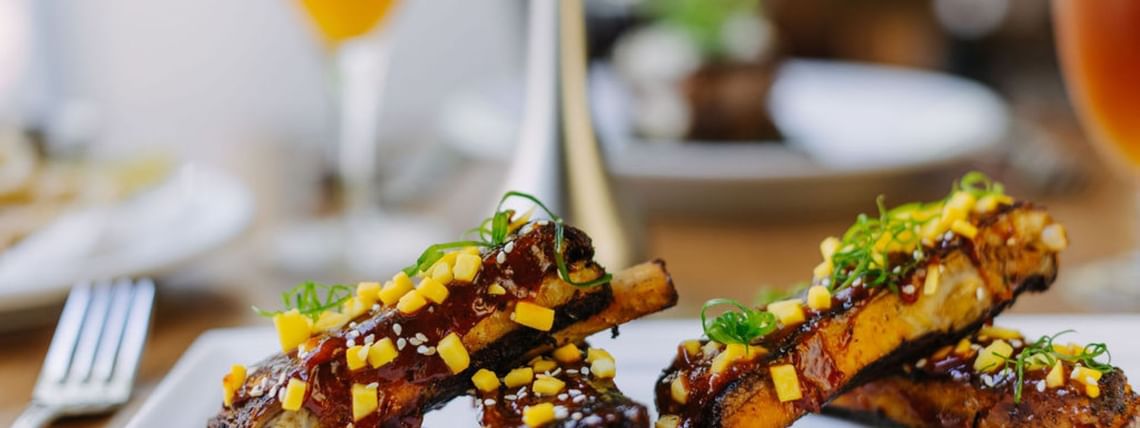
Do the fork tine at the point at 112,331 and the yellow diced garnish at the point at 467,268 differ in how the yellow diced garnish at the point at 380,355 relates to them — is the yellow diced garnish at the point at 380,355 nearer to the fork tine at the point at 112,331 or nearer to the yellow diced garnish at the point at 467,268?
the yellow diced garnish at the point at 467,268

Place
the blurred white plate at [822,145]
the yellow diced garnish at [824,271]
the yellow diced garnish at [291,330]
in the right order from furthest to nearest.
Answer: the blurred white plate at [822,145]
the yellow diced garnish at [824,271]
the yellow diced garnish at [291,330]

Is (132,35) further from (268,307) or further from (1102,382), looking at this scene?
(1102,382)

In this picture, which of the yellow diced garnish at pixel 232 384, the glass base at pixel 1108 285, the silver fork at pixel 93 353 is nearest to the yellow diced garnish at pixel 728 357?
the yellow diced garnish at pixel 232 384

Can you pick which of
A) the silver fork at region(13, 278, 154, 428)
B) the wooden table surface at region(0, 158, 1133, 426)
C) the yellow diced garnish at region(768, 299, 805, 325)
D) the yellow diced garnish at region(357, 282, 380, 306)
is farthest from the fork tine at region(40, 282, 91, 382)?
the yellow diced garnish at region(768, 299, 805, 325)

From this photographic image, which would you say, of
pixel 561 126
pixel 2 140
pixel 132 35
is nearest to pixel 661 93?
pixel 561 126

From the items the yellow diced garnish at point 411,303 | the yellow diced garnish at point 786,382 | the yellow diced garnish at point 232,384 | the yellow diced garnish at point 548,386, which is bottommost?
the yellow diced garnish at point 786,382

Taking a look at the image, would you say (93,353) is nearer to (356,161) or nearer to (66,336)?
Answer: (66,336)

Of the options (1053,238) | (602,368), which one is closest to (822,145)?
(1053,238)
